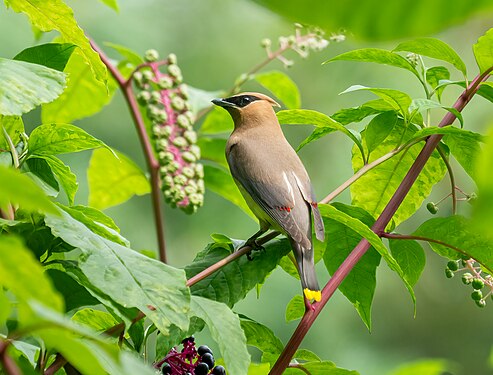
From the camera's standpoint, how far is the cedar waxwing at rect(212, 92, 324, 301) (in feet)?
3.56

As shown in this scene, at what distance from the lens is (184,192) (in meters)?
1.29

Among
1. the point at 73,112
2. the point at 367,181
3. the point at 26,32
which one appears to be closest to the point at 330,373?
the point at 367,181

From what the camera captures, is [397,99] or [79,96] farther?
[79,96]

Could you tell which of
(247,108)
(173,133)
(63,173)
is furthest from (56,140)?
(247,108)

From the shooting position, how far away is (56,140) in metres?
0.77

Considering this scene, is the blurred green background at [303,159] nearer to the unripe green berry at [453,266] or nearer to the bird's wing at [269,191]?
the bird's wing at [269,191]

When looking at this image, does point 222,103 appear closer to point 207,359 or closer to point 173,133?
point 173,133

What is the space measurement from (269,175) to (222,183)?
13cm

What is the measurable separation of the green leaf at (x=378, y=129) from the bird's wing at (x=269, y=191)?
11.4 inches

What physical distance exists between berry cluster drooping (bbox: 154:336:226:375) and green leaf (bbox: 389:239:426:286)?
0.29 metres

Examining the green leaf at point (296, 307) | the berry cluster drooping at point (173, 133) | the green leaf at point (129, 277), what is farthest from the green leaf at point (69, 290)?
the berry cluster drooping at point (173, 133)

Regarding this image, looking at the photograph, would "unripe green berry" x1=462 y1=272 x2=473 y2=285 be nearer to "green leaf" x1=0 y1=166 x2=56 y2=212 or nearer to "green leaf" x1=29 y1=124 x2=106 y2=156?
"green leaf" x1=29 y1=124 x2=106 y2=156

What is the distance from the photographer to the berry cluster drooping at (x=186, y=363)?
0.76 m

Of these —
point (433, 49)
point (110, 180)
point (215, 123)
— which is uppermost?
point (433, 49)
